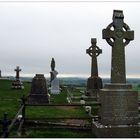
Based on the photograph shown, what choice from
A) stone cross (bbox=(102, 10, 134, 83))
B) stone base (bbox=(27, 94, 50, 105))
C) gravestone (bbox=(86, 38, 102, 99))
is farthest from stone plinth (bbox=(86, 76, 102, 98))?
stone cross (bbox=(102, 10, 134, 83))

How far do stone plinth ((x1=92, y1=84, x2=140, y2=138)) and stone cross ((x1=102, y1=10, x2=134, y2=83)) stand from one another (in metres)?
0.43

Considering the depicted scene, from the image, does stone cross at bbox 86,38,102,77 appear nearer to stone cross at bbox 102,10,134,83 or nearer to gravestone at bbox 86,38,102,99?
gravestone at bbox 86,38,102,99

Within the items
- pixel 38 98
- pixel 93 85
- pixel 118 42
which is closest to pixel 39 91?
pixel 38 98

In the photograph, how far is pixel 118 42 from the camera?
12.5m

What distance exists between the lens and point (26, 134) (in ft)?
38.1

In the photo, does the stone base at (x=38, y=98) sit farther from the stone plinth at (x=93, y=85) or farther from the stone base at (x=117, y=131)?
the stone base at (x=117, y=131)

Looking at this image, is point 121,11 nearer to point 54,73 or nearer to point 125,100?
point 125,100

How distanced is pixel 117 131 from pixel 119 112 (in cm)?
58

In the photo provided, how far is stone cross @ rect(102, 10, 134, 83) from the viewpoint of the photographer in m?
12.4

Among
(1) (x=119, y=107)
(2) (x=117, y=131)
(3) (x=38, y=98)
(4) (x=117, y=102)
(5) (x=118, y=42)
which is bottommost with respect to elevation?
(2) (x=117, y=131)

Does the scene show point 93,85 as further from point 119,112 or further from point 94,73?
point 119,112

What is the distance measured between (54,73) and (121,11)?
23.9 m

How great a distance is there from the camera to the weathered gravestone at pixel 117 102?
11797 mm

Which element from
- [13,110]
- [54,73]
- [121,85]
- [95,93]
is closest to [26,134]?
[121,85]
